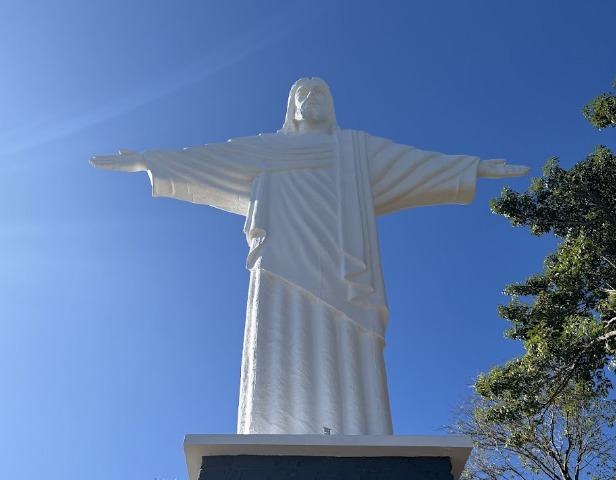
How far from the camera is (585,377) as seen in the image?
1275 cm

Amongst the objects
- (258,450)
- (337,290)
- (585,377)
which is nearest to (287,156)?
(337,290)

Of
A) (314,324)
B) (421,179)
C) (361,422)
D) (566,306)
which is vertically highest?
(566,306)

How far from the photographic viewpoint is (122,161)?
515 cm

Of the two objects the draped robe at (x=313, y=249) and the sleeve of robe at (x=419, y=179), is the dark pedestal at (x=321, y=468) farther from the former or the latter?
the sleeve of robe at (x=419, y=179)

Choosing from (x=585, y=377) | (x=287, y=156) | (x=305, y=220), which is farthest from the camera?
(x=585, y=377)

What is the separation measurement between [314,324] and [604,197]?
11.7 m

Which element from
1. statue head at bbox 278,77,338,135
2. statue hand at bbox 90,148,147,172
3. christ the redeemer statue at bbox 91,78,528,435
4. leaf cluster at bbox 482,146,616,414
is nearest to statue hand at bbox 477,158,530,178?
christ the redeemer statue at bbox 91,78,528,435

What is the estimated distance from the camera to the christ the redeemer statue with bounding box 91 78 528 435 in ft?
12.0

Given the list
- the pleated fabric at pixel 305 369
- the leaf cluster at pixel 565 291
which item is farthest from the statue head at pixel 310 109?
the leaf cluster at pixel 565 291

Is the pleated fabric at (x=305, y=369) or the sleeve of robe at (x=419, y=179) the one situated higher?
the sleeve of robe at (x=419, y=179)

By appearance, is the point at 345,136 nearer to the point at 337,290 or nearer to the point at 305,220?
the point at 305,220

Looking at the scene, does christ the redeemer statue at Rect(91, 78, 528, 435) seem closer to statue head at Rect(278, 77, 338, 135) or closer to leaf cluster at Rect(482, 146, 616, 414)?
statue head at Rect(278, 77, 338, 135)

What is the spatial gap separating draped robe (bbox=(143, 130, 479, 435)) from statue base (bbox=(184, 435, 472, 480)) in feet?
1.71

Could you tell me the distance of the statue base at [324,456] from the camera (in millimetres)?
2955
